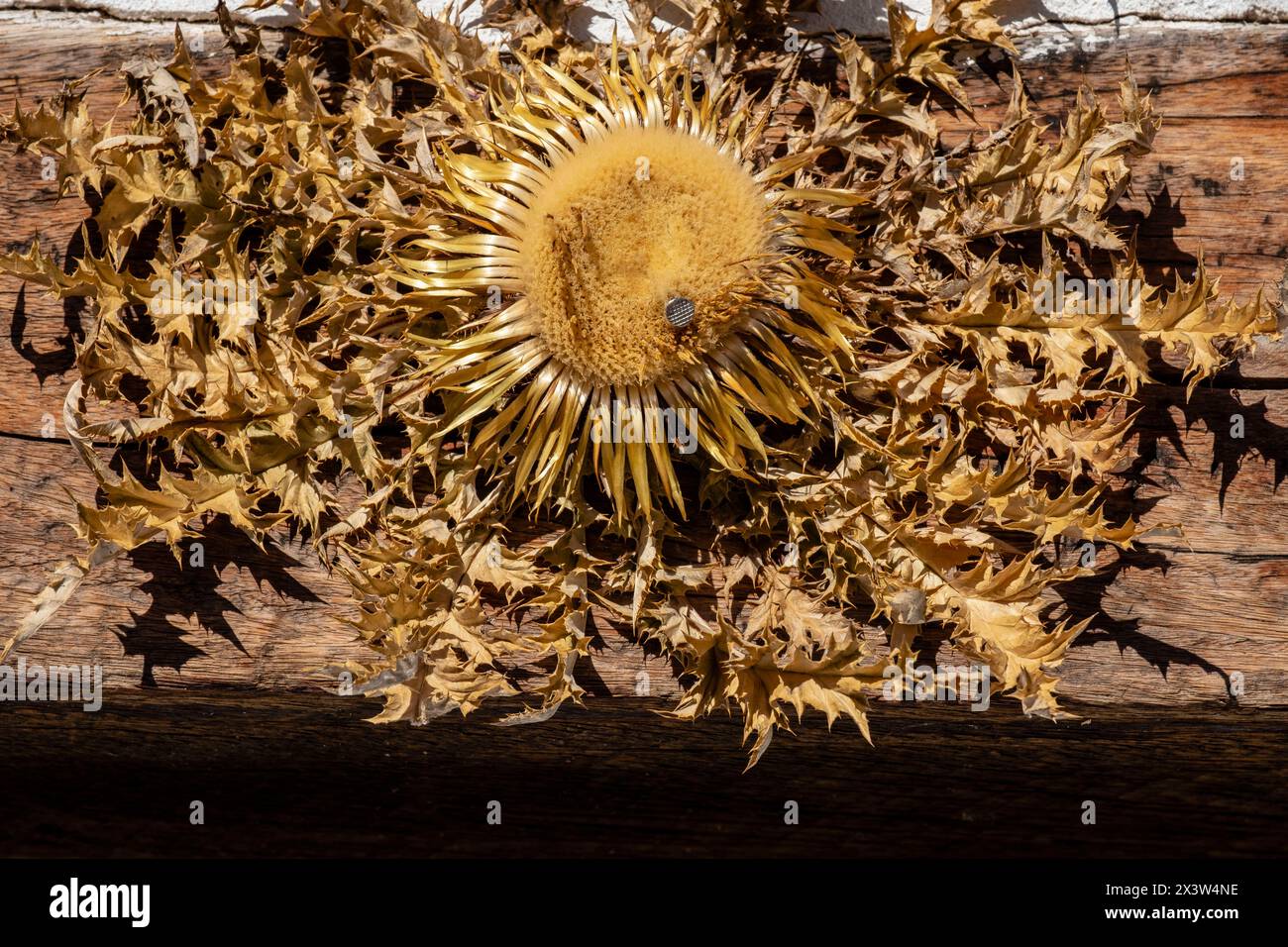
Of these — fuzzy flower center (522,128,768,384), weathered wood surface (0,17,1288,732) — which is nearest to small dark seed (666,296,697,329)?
fuzzy flower center (522,128,768,384)

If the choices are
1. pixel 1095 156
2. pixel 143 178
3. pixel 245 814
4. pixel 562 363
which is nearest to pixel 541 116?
pixel 562 363

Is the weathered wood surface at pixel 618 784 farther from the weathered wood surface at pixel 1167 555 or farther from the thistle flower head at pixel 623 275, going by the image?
the thistle flower head at pixel 623 275

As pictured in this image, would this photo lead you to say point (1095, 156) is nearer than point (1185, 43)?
Yes

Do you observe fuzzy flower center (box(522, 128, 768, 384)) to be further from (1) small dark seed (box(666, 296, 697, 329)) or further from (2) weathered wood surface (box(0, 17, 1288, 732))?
(2) weathered wood surface (box(0, 17, 1288, 732))

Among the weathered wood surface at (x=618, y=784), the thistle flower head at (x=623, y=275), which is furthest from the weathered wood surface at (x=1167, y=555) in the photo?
the thistle flower head at (x=623, y=275)

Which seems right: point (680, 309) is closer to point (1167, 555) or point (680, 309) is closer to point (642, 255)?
point (642, 255)

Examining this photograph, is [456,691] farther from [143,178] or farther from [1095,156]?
[1095,156]

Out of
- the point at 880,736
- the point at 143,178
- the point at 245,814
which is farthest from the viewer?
the point at 245,814
